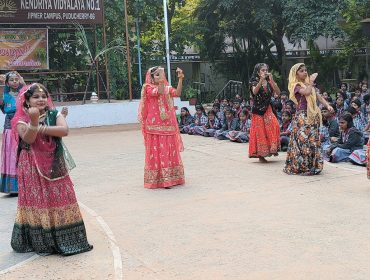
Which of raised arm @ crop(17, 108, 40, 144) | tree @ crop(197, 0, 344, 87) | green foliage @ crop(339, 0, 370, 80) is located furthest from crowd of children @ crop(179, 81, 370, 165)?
green foliage @ crop(339, 0, 370, 80)

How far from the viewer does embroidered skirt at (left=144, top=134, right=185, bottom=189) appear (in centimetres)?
732

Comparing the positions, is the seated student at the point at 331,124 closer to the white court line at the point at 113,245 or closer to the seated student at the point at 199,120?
the seated student at the point at 199,120

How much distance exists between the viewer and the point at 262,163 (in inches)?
353

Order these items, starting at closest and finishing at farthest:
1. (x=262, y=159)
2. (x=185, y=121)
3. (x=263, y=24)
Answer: (x=262, y=159) → (x=185, y=121) → (x=263, y=24)

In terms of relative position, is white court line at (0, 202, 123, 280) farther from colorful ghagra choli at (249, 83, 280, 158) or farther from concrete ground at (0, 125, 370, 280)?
colorful ghagra choli at (249, 83, 280, 158)

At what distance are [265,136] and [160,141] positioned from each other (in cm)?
Answer: 220

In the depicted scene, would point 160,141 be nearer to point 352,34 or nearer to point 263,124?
point 263,124

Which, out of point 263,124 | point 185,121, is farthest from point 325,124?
point 185,121

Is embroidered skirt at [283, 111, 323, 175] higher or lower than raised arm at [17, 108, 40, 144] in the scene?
lower

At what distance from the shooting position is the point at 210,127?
1347cm

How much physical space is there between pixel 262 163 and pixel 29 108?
5082 mm

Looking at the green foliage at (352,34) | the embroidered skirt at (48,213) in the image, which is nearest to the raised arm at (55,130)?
the embroidered skirt at (48,213)

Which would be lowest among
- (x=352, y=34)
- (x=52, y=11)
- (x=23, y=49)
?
(x=23, y=49)

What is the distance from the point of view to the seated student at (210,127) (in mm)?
13198
